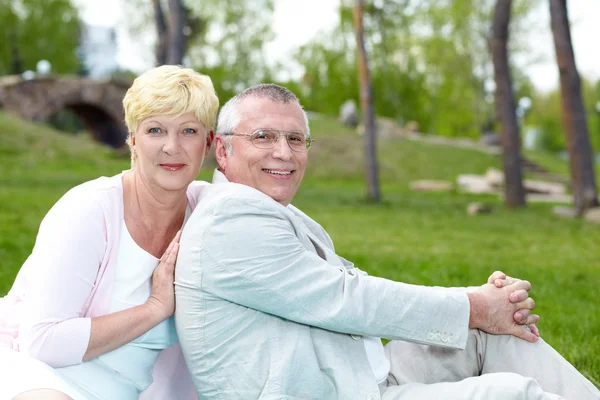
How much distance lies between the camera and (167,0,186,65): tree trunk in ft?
46.8

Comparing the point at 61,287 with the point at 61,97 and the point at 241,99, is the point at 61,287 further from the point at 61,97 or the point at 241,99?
the point at 61,97

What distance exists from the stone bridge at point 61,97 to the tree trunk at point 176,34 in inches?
690

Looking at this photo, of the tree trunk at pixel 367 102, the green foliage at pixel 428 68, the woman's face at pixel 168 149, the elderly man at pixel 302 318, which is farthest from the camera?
the green foliage at pixel 428 68

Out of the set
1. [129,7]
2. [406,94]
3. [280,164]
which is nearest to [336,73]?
[406,94]

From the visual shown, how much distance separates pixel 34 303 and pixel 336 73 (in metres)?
50.0

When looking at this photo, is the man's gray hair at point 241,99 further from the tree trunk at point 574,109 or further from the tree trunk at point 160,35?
the tree trunk at point 160,35

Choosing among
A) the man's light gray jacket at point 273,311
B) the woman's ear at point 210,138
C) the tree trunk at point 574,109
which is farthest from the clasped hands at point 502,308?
the tree trunk at point 574,109

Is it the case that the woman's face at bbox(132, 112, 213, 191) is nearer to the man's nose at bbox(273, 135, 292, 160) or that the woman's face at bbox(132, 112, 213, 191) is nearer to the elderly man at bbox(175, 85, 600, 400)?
the elderly man at bbox(175, 85, 600, 400)

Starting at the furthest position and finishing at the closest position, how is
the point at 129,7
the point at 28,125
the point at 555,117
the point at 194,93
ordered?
the point at 555,117, the point at 129,7, the point at 28,125, the point at 194,93

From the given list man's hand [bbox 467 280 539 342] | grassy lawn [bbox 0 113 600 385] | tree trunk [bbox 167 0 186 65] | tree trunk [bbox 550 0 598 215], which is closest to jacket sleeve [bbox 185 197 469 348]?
man's hand [bbox 467 280 539 342]

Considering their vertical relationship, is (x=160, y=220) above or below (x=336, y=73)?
below

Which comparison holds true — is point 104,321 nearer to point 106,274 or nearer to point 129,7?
point 106,274

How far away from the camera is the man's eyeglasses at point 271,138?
119 inches

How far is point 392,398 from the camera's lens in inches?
109
